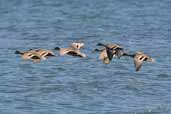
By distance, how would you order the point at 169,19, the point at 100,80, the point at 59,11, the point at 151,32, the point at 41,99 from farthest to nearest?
the point at 59,11
the point at 169,19
the point at 151,32
the point at 100,80
the point at 41,99

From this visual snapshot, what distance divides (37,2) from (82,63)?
52.8 ft

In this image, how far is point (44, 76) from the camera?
1196 inches

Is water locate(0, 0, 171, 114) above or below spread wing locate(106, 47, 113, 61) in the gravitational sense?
below

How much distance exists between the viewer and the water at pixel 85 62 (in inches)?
1048

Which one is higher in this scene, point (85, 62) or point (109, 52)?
point (109, 52)

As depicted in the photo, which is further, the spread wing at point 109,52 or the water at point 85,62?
the water at point 85,62

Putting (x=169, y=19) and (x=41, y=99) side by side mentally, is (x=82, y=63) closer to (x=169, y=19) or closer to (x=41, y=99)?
(x=41, y=99)

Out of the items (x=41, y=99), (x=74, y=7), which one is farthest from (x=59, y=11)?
(x=41, y=99)

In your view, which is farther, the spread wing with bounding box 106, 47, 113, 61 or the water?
the water

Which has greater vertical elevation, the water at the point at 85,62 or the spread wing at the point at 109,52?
the spread wing at the point at 109,52

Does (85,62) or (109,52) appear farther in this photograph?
(85,62)

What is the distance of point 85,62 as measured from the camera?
3262 cm

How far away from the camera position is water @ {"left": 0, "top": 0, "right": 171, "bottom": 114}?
26.6 metres

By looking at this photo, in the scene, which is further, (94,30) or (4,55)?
(94,30)
